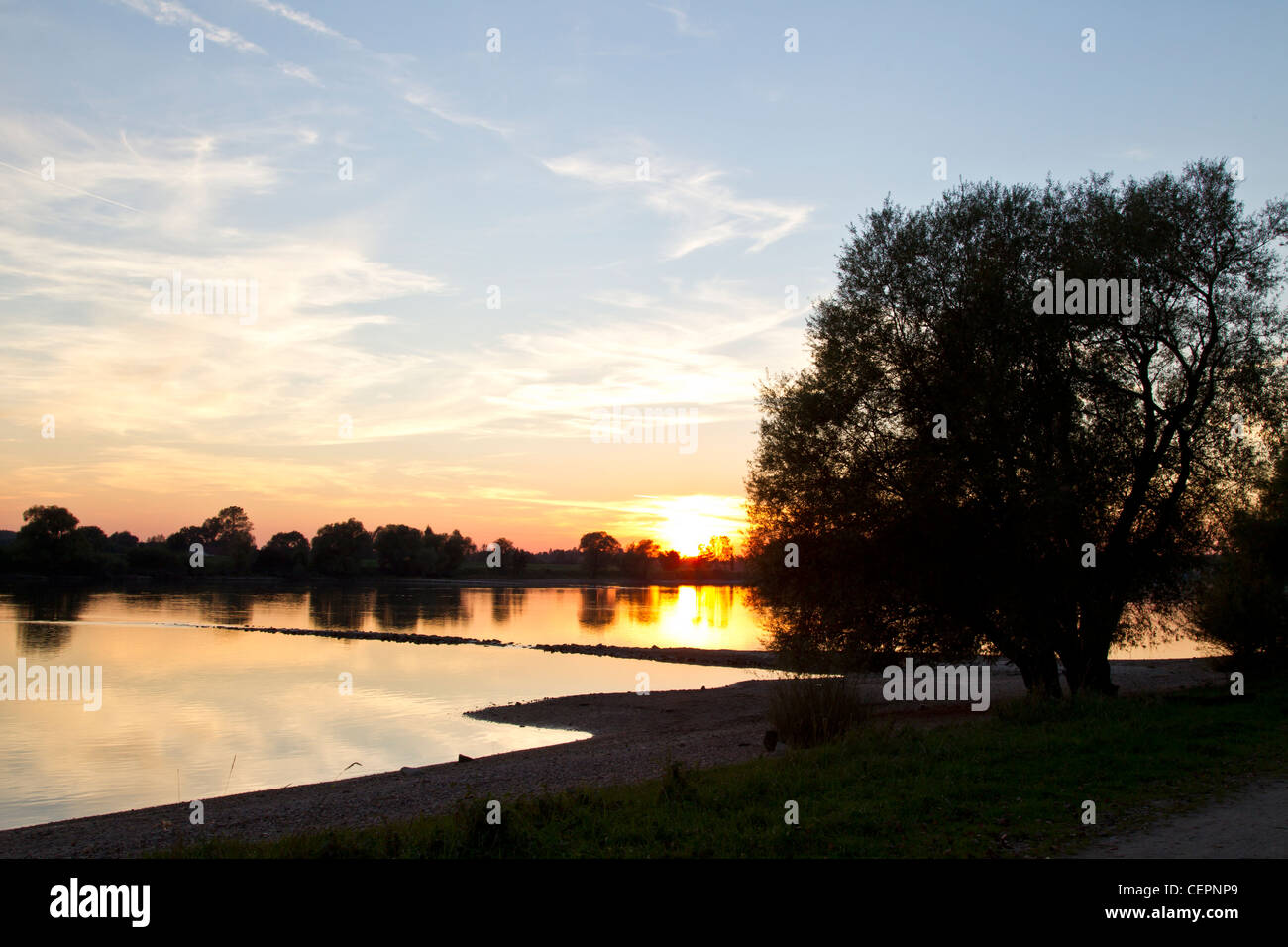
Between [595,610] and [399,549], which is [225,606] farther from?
[399,549]

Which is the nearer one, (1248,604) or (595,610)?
(1248,604)

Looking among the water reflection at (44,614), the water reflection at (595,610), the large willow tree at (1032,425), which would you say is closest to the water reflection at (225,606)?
the water reflection at (44,614)

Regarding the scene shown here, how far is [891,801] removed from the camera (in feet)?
35.2

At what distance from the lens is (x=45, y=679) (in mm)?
40250

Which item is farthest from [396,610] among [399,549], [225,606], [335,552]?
[399,549]

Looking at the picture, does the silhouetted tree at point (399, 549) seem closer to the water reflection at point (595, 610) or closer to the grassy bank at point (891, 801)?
the water reflection at point (595, 610)

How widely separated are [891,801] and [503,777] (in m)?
10.4

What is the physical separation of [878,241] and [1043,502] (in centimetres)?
802

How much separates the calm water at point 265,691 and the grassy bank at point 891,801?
10457 millimetres

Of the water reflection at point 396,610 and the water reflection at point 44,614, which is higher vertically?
the water reflection at point 44,614

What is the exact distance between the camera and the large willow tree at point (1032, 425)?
20812mm

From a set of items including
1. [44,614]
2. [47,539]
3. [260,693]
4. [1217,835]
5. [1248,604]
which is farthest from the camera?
[47,539]
